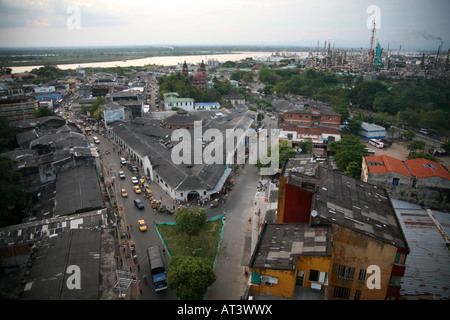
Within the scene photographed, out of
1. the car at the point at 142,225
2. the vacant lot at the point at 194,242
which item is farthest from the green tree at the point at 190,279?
the car at the point at 142,225

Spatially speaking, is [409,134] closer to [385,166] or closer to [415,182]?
[385,166]

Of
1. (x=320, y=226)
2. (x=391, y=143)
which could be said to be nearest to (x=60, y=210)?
(x=320, y=226)

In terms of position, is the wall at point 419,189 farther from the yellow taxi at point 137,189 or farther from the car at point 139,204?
the yellow taxi at point 137,189

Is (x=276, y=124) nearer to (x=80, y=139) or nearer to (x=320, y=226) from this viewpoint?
(x=80, y=139)

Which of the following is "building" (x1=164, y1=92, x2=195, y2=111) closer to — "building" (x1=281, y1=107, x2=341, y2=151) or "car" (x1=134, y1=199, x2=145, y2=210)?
"building" (x1=281, y1=107, x2=341, y2=151)

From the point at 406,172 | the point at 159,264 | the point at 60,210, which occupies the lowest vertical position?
the point at 159,264

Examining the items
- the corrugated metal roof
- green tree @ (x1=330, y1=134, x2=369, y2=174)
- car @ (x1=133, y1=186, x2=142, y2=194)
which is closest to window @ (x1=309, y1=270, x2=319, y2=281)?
the corrugated metal roof
